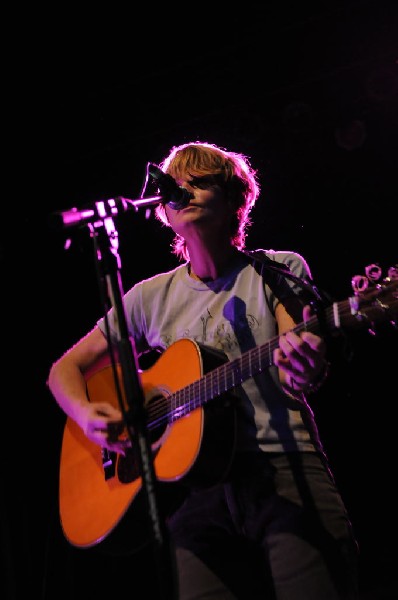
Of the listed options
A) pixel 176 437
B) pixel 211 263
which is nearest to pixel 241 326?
pixel 211 263

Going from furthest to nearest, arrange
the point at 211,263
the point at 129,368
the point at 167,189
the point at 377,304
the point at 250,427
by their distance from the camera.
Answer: the point at 211,263, the point at 250,427, the point at 167,189, the point at 377,304, the point at 129,368

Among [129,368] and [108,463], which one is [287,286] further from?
[108,463]

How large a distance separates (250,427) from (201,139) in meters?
3.13

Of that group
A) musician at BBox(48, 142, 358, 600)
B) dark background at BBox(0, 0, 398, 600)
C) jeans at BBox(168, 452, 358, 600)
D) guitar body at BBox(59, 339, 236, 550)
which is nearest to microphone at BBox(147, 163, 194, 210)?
musician at BBox(48, 142, 358, 600)

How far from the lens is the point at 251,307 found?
279 centimetres

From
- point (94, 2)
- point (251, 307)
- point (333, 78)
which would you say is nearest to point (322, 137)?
point (333, 78)

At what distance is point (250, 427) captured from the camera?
251 centimetres

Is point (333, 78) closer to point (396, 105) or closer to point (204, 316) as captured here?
point (396, 105)

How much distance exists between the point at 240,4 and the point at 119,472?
11.6ft

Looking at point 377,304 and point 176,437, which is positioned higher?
point 377,304

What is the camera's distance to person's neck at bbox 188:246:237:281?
3076 mm

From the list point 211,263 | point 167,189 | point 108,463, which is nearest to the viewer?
point 167,189

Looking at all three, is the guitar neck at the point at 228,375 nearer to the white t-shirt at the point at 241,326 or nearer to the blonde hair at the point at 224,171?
the white t-shirt at the point at 241,326

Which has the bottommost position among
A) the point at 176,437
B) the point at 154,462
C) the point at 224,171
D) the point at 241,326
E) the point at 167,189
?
the point at 154,462
